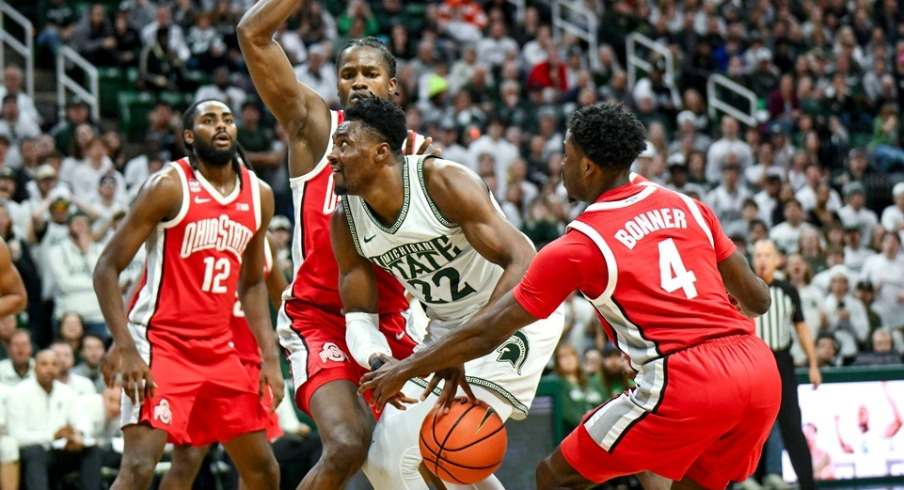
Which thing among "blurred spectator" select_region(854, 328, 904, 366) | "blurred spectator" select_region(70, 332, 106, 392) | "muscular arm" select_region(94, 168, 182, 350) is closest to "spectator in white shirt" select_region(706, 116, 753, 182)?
"blurred spectator" select_region(854, 328, 904, 366)

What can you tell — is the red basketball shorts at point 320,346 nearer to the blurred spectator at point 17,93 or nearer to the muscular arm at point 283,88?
the muscular arm at point 283,88

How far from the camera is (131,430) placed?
607cm

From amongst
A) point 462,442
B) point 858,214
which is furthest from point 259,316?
point 858,214

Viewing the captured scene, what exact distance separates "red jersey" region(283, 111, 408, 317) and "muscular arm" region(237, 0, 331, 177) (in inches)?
2.2

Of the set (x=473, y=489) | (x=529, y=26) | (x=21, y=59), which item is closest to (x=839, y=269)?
(x=529, y=26)

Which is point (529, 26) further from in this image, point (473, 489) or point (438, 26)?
point (473, 489)

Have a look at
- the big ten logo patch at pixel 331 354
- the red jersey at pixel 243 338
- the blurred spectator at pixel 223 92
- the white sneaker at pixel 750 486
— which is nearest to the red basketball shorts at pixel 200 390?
the red jersey at pixel 243 338

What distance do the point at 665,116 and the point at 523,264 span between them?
11.9m

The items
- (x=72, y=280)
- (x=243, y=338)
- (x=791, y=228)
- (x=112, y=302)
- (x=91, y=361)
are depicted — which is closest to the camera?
(x=112, y=302)

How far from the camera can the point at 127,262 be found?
6.20m

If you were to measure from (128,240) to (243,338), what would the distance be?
3.60ft

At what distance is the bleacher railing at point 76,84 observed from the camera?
1366cm

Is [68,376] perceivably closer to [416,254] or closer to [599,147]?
[416,254]

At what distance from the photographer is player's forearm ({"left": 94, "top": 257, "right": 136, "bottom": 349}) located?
6.04m
